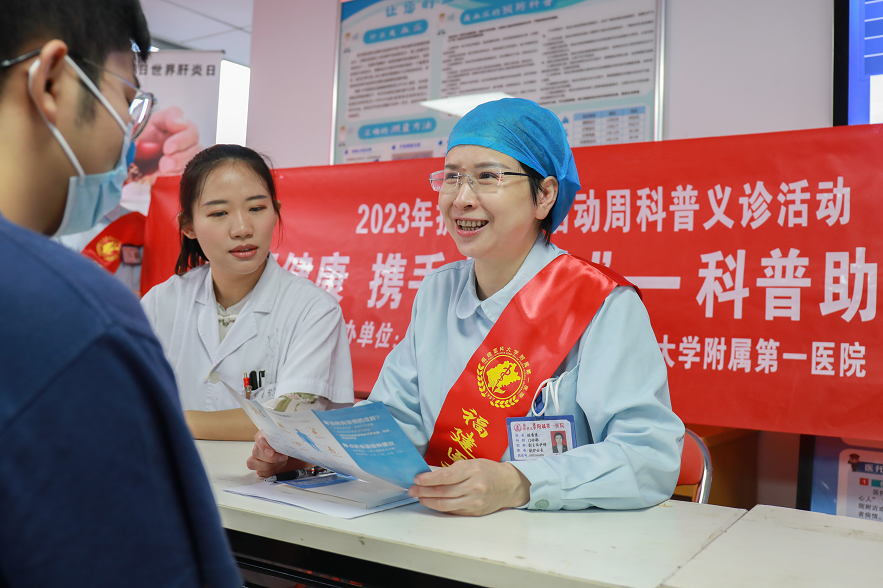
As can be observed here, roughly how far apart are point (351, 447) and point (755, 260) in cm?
147

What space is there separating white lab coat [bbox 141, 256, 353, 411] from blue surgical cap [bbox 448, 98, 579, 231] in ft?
2.19

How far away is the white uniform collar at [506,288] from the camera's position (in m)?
1.42

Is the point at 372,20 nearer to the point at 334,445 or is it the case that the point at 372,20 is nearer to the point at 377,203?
the point at 377,203

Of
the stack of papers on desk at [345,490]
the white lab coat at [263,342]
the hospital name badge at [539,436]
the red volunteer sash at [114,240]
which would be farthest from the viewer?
the red volunteer sash at [114,240]

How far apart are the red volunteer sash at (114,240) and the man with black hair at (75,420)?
2.80 metres

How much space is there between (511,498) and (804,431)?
1.16m

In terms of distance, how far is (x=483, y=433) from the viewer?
1.33 meters

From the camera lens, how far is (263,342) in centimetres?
186

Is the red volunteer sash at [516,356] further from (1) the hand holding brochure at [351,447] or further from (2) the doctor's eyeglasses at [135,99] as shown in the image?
(2) the doctor's eyeglasses at [135,99]

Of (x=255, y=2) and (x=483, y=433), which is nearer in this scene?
(x=483, y=433)

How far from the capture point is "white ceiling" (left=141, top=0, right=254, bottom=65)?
4.21m

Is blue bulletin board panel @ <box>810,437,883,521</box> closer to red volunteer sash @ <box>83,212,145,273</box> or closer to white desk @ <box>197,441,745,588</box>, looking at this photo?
white desk @ <box>197,441,745,588</box>

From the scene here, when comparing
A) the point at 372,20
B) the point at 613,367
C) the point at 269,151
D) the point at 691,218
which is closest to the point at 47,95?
the point at 613,367

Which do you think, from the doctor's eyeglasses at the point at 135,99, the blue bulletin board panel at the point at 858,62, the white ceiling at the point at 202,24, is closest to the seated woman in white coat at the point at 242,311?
the doctor's eyeglasses at the point at 135,99
